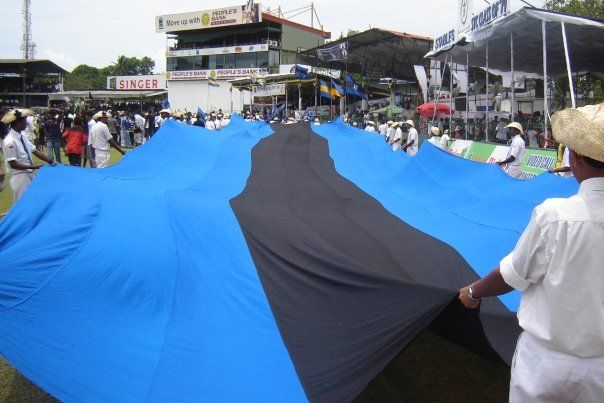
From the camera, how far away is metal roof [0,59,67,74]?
132 ft

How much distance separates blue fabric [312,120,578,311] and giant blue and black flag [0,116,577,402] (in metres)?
0.04

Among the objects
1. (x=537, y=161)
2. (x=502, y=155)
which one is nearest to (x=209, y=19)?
(x=502, y=155)

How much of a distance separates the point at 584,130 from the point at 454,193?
3.65 metres

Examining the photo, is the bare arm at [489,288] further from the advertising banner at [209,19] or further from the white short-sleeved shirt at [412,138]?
the advertising banner at [209,19]

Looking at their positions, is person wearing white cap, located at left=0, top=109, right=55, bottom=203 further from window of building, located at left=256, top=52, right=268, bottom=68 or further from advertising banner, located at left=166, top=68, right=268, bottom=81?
window of building, located at left=256, top=52, right=268, bottom=68

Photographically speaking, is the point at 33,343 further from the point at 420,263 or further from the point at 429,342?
the point at 429,342

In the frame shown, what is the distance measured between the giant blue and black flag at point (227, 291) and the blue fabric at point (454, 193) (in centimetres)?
4

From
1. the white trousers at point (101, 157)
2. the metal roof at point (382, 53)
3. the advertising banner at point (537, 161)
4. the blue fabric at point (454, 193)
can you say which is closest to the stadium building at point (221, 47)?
the metal roof at point (382, 53)

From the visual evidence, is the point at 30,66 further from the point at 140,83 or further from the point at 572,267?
the point at 572,267

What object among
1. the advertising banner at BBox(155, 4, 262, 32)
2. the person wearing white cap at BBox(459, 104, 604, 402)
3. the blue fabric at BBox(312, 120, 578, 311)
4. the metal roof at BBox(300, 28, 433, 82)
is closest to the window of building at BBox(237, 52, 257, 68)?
the advertising banner at BBox(155, 4, 262, 32)

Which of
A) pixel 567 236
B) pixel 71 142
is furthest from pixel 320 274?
pixel 71 142

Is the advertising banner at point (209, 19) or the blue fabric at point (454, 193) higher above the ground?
the advertising banner at point (209, 19)

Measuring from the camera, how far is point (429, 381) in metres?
3.83

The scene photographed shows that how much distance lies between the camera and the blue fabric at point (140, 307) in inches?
101
